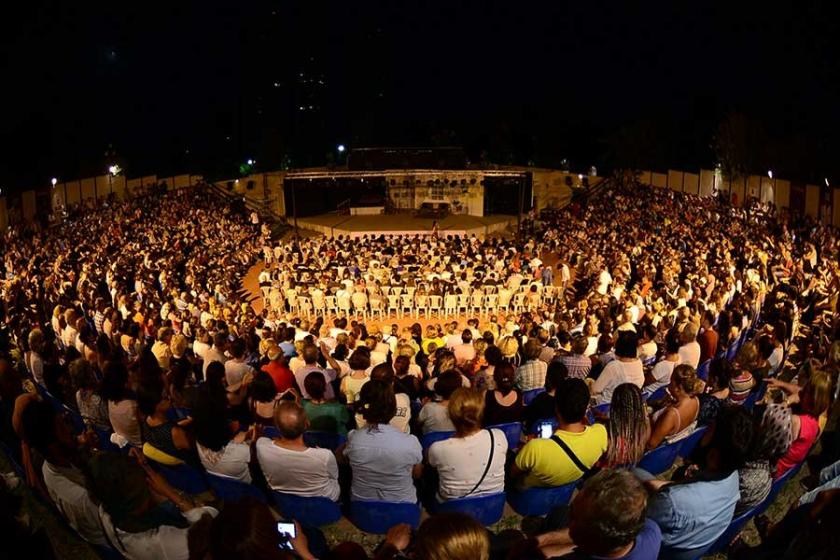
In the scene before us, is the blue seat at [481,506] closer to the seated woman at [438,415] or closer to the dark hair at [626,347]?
the seated woman at [438,415]

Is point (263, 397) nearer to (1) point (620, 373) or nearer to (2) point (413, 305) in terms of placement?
(1) point (620, 373)

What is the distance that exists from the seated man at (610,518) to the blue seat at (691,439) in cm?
236

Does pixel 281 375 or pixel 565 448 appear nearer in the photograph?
pixel 565 448

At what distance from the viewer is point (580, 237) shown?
2089cm

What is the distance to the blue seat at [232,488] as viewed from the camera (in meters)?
3.92

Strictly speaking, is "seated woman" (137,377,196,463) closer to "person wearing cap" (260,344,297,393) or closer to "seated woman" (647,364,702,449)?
"person wearing cap" (260,344,297,393)

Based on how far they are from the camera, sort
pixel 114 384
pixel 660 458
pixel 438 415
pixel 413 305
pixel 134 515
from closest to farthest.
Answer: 1. pixel 134 515
2. pixel 660 458
3. pixel 438 415
4. pixel 114 384
5. pixel 413 305

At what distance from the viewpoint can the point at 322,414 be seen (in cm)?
472

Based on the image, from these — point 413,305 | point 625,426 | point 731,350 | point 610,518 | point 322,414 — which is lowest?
point 413,305

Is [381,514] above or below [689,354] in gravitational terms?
below

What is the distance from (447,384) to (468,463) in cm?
117

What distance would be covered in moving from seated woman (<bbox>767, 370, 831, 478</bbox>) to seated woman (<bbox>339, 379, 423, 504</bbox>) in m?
2.33

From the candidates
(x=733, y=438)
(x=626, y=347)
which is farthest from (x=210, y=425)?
(x=626, y=347)

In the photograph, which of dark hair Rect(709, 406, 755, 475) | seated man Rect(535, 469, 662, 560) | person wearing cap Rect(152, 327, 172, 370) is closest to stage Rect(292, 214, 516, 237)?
person wearing cap Rect(152, 327, 172, 370)
